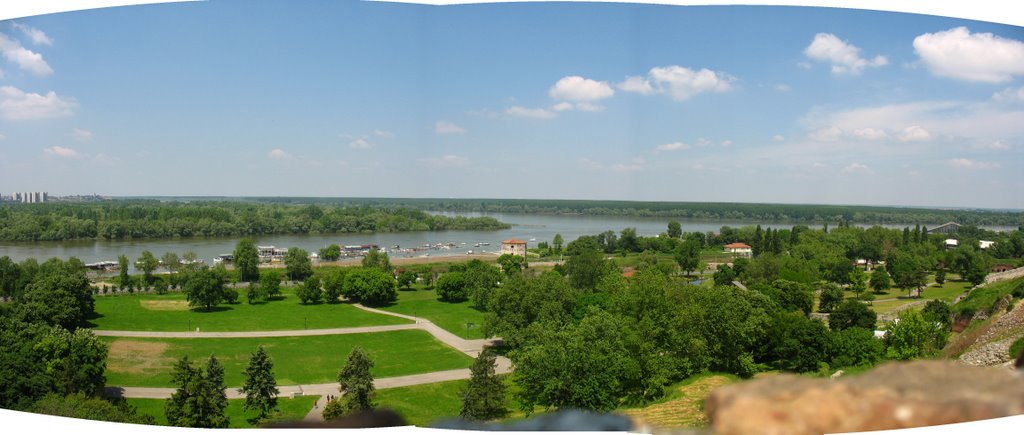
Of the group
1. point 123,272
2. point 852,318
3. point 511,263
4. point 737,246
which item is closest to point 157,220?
point 123,272

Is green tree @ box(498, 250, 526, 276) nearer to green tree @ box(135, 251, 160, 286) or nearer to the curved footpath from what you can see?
the curved footpath

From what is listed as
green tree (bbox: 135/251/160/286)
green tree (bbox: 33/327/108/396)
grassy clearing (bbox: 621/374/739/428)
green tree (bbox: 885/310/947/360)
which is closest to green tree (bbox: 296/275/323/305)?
green tree (bbox: 135/251/160/286)

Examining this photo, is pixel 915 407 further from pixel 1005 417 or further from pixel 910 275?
pixel 910 275

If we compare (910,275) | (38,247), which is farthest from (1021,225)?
(38,247)

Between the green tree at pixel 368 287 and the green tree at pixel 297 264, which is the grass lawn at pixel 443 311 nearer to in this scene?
the green tree at pixel 368 287

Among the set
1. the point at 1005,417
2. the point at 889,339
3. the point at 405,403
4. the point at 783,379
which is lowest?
the point at 405,403

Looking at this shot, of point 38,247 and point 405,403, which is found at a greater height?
point 38,247
